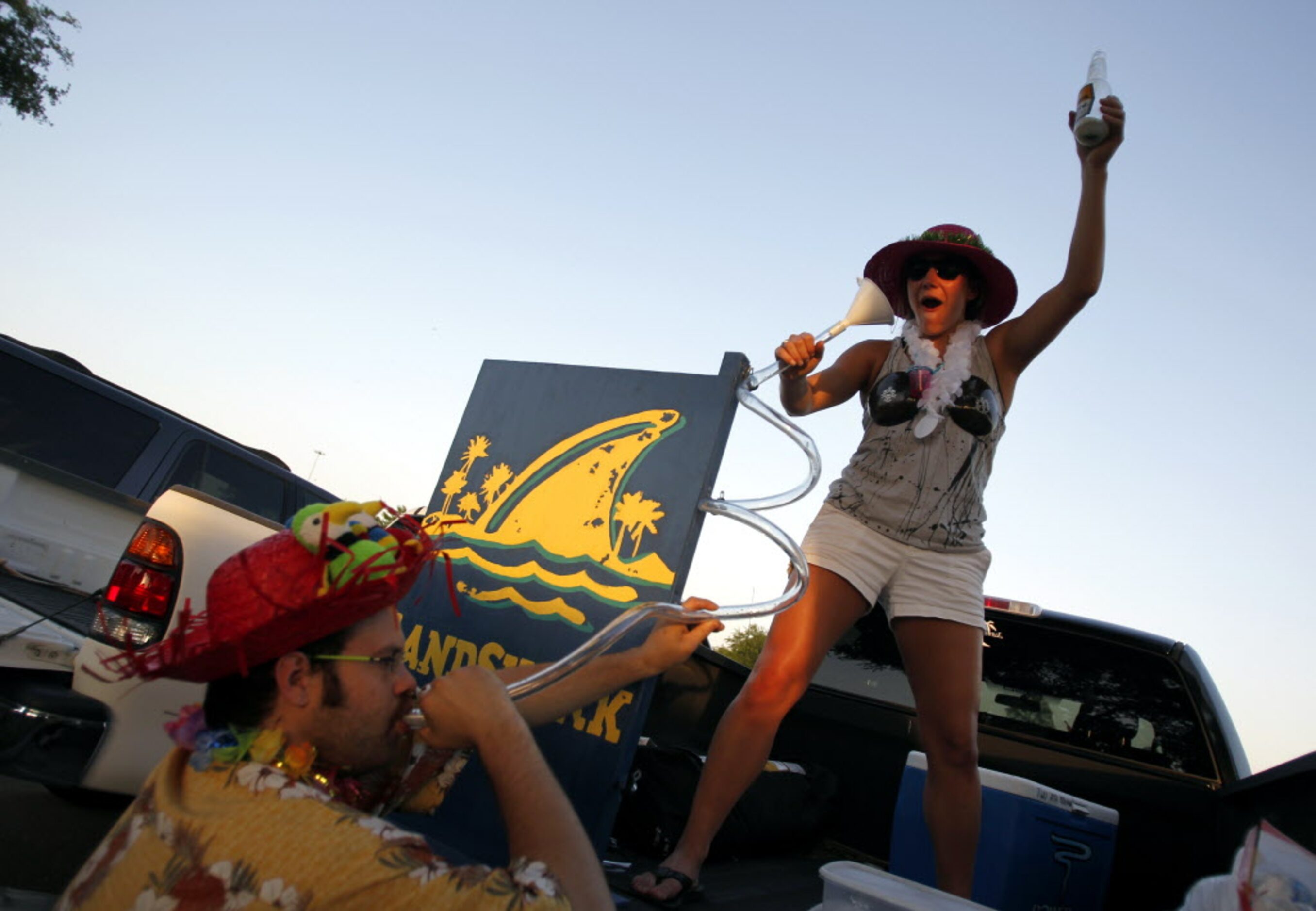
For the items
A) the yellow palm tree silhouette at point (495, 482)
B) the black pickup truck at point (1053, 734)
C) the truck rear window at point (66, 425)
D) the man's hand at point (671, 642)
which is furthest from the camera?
the truck rear window at point (66, 425)

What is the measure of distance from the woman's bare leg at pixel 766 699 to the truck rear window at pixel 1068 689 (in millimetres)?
1319

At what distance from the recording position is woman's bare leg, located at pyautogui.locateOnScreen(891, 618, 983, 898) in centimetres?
231

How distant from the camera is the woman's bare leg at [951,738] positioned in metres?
2.31

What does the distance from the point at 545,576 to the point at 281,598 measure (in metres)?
1.08

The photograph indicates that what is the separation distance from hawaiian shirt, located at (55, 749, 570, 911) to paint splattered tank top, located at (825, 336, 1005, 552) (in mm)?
1552

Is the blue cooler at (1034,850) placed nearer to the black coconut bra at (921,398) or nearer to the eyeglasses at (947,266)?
the black coconut bra at (921,398)

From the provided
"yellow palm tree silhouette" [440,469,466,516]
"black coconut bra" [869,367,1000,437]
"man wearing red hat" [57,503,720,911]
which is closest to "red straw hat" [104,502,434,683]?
"man wearing red hat" [57,503,720,911]

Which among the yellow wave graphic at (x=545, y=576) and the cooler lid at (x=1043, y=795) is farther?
the cooler lid at (x=1043, y=795)

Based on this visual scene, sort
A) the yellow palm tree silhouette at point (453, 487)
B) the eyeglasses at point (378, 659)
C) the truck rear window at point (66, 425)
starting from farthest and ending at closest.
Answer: the truck rear window at point (66, 425) < the yellow palm tree silhouette at point (453, 487) < the eyeglasses at point (378, 659)

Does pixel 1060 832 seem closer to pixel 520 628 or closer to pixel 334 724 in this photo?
pixel 520 628

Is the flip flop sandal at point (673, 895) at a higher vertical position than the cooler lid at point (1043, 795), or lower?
lower

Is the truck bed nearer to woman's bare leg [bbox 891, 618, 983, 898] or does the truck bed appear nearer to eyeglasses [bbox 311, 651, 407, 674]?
eyeglasses [bbox 311, 651, 407, 674]

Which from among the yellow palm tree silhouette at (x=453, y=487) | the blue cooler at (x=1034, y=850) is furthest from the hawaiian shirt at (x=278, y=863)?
the blue cooler at (x=1034, y=850)

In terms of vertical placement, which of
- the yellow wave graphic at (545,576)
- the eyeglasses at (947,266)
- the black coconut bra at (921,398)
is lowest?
the yellow wave graphic at (545,576)
